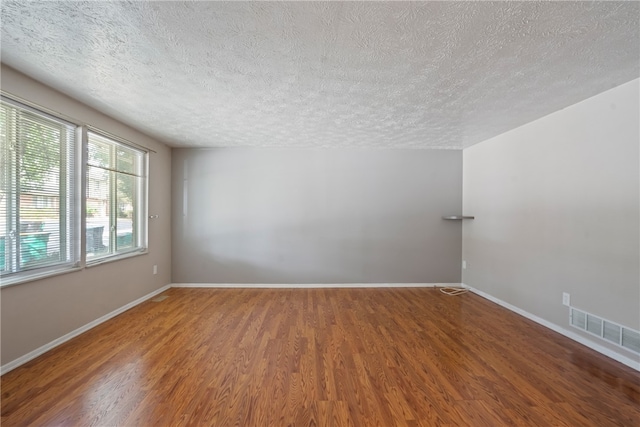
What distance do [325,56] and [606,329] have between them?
10.9 feet

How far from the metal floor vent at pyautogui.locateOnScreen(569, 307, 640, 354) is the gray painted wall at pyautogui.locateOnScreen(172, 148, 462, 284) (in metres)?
1.84

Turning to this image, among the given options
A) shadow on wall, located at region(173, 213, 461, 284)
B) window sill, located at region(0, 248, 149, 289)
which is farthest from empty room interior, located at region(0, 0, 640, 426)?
shadow on wall, located at region(173, 213, 461, 284)

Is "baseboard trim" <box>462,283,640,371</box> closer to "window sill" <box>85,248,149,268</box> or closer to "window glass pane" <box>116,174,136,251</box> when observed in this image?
"window sill" <box>85,248,149,268</box>

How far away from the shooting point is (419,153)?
14.1ft

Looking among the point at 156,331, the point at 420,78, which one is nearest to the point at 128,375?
the point at 156,331

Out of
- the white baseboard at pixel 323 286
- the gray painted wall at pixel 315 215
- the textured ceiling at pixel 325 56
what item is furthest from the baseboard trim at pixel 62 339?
the textured ceiling at pixel 325 56

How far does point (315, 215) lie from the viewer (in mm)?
4262

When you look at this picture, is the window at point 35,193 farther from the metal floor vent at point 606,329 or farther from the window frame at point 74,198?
the metal floor vent at point 606,329

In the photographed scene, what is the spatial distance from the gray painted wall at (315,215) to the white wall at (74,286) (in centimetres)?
45

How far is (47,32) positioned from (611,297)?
4.67 m

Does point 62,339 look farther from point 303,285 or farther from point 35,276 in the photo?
point 303,285

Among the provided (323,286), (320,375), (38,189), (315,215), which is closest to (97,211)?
(38,189)

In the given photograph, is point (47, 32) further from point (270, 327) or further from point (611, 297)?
point (611, 297)

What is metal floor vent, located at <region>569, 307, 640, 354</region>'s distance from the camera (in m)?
2.04
